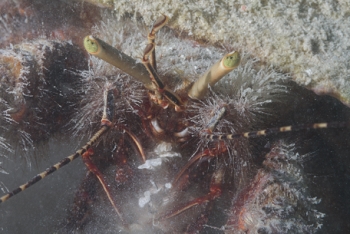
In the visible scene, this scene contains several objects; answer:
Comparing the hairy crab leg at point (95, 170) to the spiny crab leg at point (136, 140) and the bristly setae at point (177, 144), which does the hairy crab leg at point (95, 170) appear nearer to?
the bristly setae at point (177, 144)

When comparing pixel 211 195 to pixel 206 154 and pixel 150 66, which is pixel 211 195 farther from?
pixel 150 66

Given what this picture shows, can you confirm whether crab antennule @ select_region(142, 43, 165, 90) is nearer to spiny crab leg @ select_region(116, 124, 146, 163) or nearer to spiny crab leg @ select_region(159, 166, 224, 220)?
spiny crab leg @ select_region(116, 124, 146, 163)

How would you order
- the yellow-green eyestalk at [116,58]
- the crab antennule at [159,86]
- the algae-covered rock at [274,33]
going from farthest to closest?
the algae-covered rock at [274,33]
the crab antennule at [159,86]
the yellow-green eyestalk at [116,58]

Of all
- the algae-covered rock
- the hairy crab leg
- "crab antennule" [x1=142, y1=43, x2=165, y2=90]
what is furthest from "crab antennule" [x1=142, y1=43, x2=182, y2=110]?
the hairy crab leg

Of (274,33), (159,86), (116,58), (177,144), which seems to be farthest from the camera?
(177,144)

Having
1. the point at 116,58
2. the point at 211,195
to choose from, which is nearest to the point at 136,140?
the point at 211,195

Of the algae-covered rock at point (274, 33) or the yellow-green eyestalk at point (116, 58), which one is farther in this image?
the algae-covered rock at point (274, 33)

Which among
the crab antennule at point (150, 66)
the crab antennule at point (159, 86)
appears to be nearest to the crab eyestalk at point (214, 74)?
the crab antennule at point (159, 86)
